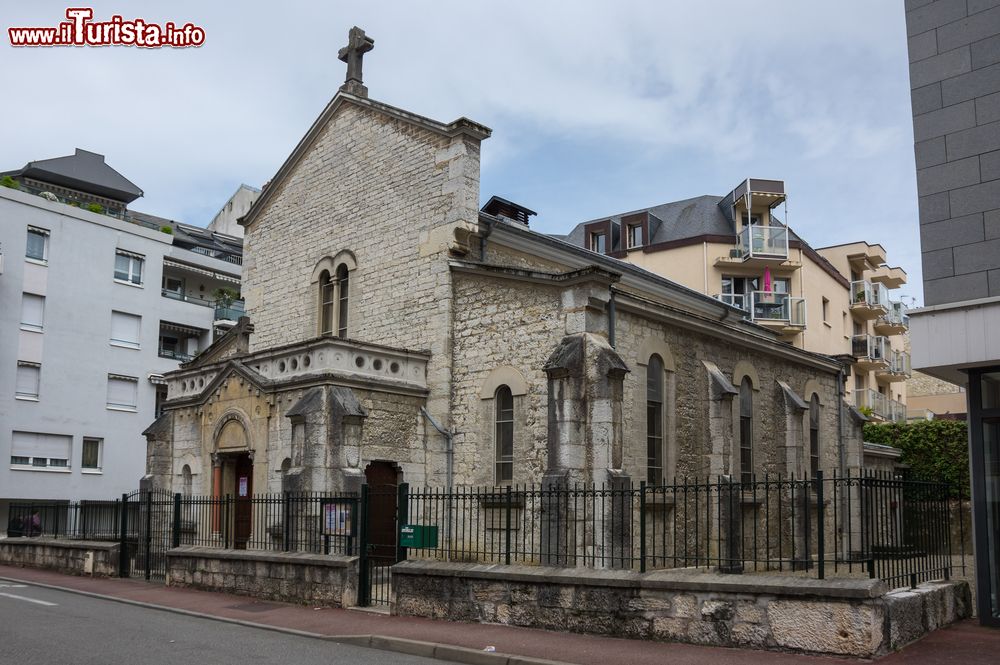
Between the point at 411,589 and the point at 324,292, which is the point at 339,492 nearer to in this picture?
the point at 411,589

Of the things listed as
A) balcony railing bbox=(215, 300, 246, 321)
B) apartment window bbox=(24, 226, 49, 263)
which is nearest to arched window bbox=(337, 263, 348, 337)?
apartment window bbox=(24, 226, 49, 263)

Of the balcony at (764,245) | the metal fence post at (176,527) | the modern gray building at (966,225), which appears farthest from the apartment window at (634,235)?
the modern gray building at (966,225)

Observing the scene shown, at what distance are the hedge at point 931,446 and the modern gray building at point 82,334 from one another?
2691cm

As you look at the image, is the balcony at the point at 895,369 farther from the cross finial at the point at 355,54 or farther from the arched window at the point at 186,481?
the arched window at the point at 186,481

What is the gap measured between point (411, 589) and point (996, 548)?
281 inches

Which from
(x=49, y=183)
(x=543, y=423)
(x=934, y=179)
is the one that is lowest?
(x=543, y=423)

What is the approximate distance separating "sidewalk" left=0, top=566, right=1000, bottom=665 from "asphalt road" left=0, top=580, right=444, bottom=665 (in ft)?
0.91

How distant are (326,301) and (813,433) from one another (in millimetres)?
12869

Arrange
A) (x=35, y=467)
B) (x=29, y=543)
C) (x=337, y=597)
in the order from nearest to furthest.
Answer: (x=337, y=597) < (x=29, y=543) < (x=35, y=467)

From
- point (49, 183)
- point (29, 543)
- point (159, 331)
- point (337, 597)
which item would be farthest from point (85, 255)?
point (337, 597)

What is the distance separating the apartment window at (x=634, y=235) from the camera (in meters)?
43.4

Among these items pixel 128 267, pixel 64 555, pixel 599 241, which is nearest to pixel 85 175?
pixel 128 267

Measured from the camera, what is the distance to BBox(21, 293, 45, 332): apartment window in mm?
34000

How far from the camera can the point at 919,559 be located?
11.2m
